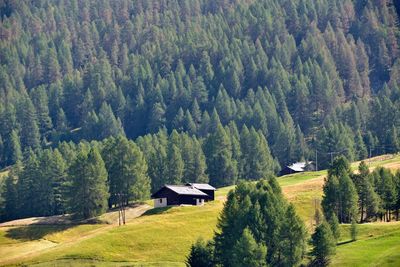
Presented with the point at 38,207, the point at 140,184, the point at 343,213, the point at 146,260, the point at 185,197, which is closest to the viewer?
the point at 146,260

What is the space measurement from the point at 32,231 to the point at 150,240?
2702cm

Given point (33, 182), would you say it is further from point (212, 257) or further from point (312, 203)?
point (212, 257)

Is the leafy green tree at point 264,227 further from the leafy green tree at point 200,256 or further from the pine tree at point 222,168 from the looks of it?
the pine tree at point 222,168

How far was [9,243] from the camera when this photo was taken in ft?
468

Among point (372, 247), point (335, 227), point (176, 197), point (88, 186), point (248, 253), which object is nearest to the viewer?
point (248, 253)

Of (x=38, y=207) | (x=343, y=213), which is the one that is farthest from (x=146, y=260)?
(x=38, y=207)

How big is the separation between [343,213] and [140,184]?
47.7m

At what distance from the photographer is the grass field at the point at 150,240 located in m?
113

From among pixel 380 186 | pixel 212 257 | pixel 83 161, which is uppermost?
pixel 83 161

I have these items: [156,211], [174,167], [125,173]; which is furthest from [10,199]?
[156,211]

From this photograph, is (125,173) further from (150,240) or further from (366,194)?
(366,194)

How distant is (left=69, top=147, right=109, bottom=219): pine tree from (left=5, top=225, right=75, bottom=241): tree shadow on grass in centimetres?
776

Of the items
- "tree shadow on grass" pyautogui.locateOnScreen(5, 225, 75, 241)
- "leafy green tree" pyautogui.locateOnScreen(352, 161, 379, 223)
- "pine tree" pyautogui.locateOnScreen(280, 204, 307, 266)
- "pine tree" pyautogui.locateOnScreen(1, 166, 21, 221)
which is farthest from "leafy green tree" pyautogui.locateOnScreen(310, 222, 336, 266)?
"pine tree" pyautogui.locateOnScreen(1, 166, 21, 221)

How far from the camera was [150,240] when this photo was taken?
13062 cm
